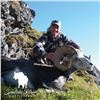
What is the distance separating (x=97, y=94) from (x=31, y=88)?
3305mm

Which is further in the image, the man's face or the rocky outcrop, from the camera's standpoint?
the rocky outcrop

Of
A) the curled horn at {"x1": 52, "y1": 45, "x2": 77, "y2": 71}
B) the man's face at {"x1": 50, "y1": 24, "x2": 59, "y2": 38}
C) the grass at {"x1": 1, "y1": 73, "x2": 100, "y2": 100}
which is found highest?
the man's face at {"x1": 50, "y1": 24, "x2": 59, "y2": 38}

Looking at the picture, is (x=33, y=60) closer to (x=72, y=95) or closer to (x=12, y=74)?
(x=12, y=74)

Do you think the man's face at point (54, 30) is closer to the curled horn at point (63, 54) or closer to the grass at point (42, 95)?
the curled horn at point (63, 54)

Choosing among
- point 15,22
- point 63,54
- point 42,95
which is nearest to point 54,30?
point 63,54

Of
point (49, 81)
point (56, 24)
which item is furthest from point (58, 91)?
point (56, 24)

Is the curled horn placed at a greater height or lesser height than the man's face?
lesser

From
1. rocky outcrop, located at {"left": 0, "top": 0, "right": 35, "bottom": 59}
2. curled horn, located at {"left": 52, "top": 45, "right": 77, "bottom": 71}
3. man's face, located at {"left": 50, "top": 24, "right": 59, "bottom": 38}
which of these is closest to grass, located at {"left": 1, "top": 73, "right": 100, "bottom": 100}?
curled horn, located at {"left": 52, "top": 45, "right": 77, "bottom": 71}

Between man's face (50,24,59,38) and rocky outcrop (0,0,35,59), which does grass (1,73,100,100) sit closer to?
man's face (50,24,59,38)

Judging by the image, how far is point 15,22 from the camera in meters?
41.7

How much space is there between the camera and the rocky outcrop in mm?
34566

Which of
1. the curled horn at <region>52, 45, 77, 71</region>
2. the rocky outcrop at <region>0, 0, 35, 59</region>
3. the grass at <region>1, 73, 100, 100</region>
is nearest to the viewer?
the grass at <region>1, 73, 100, 100</region>

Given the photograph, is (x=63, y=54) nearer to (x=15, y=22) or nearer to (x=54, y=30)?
(x=54, y=30)

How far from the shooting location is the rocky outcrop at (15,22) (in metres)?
34.6
